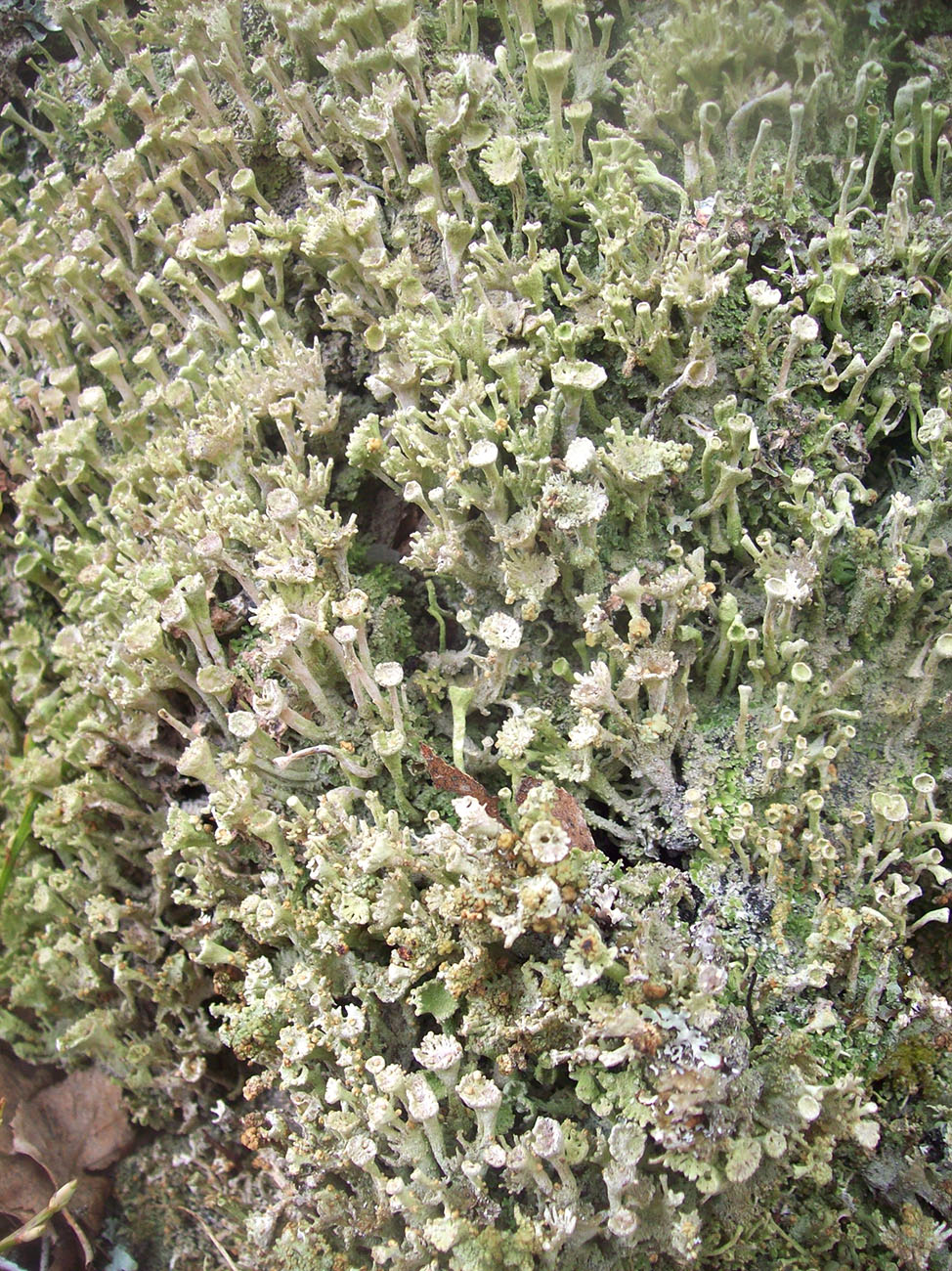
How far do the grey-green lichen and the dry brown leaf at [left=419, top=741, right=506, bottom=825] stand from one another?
1 cm

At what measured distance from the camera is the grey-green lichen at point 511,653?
6.88ft

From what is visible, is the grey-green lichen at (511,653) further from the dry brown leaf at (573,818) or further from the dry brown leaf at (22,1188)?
the dry brown leaf at (22,1188)

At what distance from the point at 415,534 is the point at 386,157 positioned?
1509mm

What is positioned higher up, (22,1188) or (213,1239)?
(22,1188)

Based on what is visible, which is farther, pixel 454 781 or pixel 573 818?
pixel 454 781

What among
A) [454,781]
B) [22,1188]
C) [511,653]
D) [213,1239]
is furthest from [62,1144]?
[511,653]

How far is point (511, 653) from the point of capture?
258cm

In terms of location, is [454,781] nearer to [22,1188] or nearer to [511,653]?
[511,653]

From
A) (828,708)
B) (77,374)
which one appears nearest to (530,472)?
(828,708)

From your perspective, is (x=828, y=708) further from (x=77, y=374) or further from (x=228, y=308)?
(x=77, y=374)

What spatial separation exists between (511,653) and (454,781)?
1.33 feet

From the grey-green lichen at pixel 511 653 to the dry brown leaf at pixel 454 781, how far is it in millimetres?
12

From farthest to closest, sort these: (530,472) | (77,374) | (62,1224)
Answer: (77,374) → (62,1224) → (530,472)

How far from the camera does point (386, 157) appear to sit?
3197 mm
